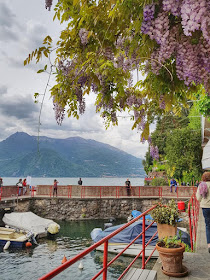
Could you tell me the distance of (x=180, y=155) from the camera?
84.1ft

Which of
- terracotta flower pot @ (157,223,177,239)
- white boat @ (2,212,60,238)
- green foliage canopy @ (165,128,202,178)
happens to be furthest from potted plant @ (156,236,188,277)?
green foliage canopy @ (165,128,202,178)

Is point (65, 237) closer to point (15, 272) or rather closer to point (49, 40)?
point (15, 272)

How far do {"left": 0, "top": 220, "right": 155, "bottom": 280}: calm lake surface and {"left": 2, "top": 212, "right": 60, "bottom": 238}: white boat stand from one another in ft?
2.19

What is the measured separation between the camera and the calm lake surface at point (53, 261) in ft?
41.5

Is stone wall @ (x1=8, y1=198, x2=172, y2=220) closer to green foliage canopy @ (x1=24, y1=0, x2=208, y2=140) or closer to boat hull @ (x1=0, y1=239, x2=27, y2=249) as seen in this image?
boat hull @ (x1=0, y1=239, x2=27, y2=249)

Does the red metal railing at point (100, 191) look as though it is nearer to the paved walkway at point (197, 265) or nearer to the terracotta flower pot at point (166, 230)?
the paved walkway at point (197, 265)

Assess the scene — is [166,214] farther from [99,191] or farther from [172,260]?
[99,191]

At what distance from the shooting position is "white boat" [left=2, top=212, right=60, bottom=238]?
19.1m

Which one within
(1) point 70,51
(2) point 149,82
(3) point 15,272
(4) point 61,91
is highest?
(1) point 70,51

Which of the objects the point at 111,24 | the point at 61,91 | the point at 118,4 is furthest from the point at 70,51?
the point at 118,4

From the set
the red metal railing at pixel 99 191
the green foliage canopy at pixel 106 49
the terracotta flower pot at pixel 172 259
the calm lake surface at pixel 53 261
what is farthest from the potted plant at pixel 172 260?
the red metal railing at pixel 99 191

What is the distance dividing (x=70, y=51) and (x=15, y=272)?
1280 centimetres

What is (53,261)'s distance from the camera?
14.4m

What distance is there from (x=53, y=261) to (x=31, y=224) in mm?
5671
